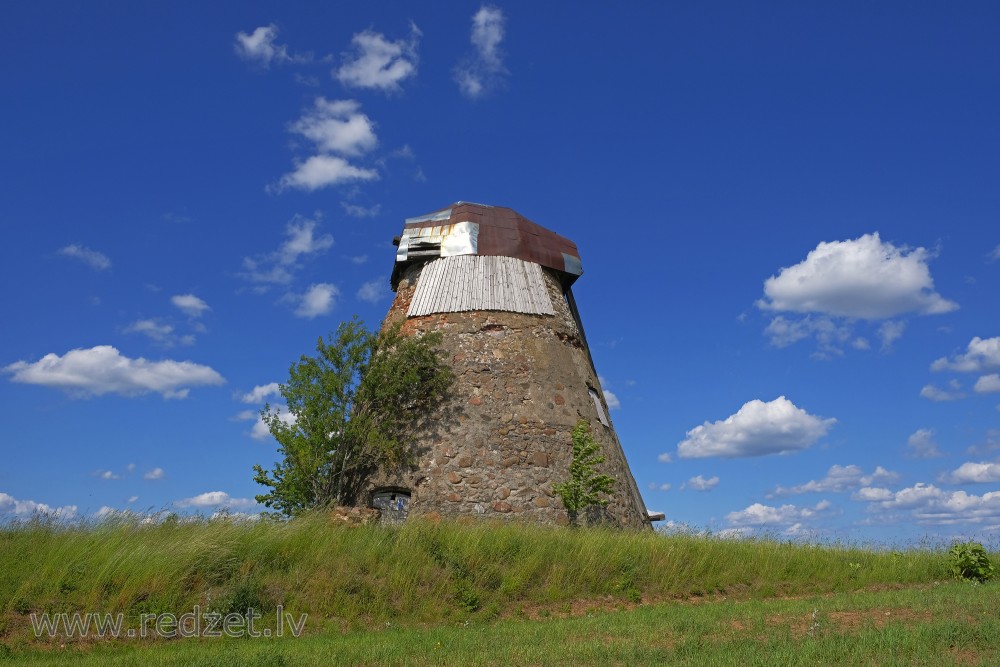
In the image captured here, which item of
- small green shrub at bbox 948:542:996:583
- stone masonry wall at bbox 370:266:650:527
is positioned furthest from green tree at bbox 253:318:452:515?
small green shrub at bbox 948:542:996:583

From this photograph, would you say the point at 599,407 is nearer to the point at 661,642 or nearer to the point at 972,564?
the point at 972,564

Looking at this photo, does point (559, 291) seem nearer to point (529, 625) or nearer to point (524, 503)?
point (524, 503)

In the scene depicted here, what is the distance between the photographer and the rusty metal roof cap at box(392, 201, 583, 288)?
21734 millimetres

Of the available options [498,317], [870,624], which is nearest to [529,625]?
[870,624]

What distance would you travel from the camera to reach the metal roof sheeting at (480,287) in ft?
66.6

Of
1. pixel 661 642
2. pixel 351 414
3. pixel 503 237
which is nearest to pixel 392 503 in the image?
pixel 351 414

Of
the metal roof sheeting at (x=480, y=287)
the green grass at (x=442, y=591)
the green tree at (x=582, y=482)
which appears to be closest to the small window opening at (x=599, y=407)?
the green tree at (x=582, y=482)

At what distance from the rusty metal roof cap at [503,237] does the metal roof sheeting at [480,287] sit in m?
0.36

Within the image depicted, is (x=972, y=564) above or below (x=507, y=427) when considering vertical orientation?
below

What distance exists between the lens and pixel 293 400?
60.0 ft

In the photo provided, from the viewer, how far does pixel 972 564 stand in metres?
15.0

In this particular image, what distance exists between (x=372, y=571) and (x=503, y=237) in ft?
40.3

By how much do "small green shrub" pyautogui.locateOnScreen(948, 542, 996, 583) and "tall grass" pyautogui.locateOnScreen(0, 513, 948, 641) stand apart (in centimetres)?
50

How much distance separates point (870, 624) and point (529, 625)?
4.70m
